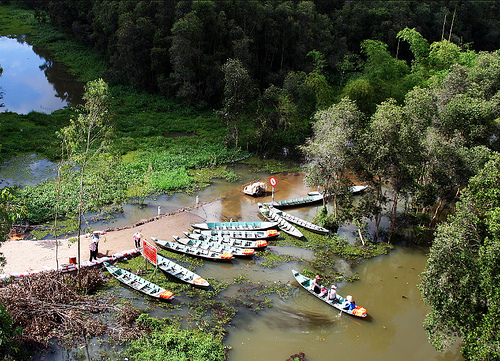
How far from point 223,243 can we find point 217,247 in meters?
0.76

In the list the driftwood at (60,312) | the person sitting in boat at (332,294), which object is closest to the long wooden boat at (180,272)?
the driftwood at (60,312)

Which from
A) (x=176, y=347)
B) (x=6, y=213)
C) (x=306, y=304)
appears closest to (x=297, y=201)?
(x=306, y=304)

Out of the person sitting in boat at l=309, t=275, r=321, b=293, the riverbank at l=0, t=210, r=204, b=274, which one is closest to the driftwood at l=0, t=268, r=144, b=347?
the riverbank at l=0, t=210, r=204, b=274

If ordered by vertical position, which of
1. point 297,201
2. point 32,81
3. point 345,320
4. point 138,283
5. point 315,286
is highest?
point 32,81

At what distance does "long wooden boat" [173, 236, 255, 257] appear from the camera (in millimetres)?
22625

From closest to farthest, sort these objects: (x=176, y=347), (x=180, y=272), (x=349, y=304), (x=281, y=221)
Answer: (x=176, y=347) < (x=349, y=304) < (x=180, y=272) < (x=281, y=221)

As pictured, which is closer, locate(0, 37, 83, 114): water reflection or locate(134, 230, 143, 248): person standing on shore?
locate(134, 230, 143, 248): person standing on shore

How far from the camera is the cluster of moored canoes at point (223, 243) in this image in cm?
1928

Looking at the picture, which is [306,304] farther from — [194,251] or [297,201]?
[297,201]

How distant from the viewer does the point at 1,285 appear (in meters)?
17.6

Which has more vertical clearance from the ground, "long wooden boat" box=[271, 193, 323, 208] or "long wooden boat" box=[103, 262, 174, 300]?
"long wooden boat" box=[271, 193, 323, 208]

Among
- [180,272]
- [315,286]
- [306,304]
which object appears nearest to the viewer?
[306,304]

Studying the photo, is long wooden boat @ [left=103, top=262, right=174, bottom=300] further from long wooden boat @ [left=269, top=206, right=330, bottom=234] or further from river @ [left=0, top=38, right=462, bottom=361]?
long wooden boat @ [left=269, top=206, right=330, bottom=234]

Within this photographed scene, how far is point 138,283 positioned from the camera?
19219 mm
